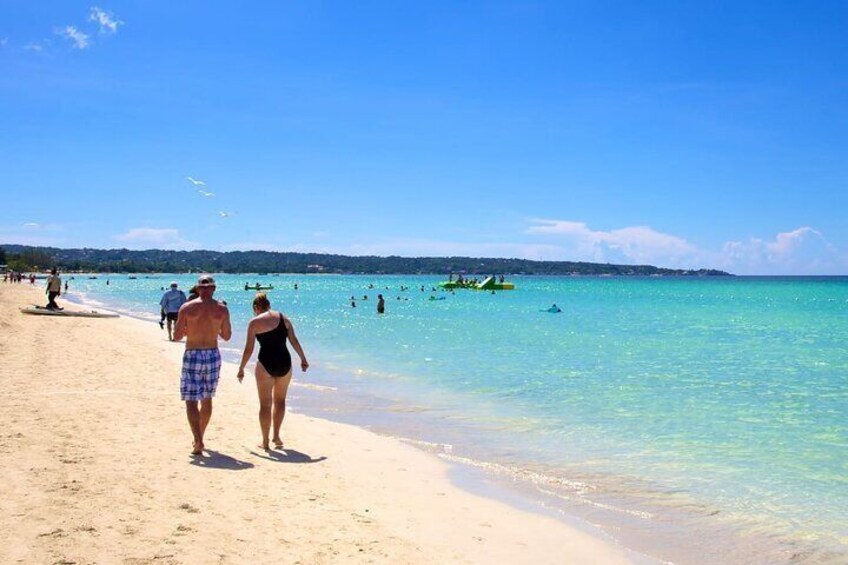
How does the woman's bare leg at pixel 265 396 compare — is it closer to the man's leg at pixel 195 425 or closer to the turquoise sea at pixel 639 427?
the man's leg at pixel 195 425

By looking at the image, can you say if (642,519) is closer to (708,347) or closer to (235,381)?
(235,381)

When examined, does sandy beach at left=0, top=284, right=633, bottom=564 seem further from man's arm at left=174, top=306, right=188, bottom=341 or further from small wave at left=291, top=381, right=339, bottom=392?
small wave at left=291, top=381, right=339, bottom=392

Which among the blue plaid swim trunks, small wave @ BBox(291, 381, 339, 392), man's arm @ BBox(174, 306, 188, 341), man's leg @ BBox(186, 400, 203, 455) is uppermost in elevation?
man's arm @ BBox(174, 306, 188, 341)

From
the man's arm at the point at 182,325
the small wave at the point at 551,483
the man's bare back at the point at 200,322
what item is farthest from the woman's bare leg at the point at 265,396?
the small wave at the point at 551,483

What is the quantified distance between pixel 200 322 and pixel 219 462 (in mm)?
1465

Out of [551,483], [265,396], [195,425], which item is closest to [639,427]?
[551,483]

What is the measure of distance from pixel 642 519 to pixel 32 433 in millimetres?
6429

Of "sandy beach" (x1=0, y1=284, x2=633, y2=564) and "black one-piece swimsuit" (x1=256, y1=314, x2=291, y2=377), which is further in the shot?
"black one-piece swimsuit" (x1=256, y1=314, x2=291, y2=377)

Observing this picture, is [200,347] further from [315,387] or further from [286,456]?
[315,387]

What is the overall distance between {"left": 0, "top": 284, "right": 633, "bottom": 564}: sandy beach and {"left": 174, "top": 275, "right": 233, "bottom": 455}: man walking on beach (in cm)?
53

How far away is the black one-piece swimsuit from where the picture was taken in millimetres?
7793

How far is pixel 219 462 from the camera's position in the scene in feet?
24.0

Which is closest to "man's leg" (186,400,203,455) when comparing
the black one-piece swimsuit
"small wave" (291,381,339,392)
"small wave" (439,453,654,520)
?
the black one-piece swimsuit

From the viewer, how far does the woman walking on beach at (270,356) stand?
7.75m
